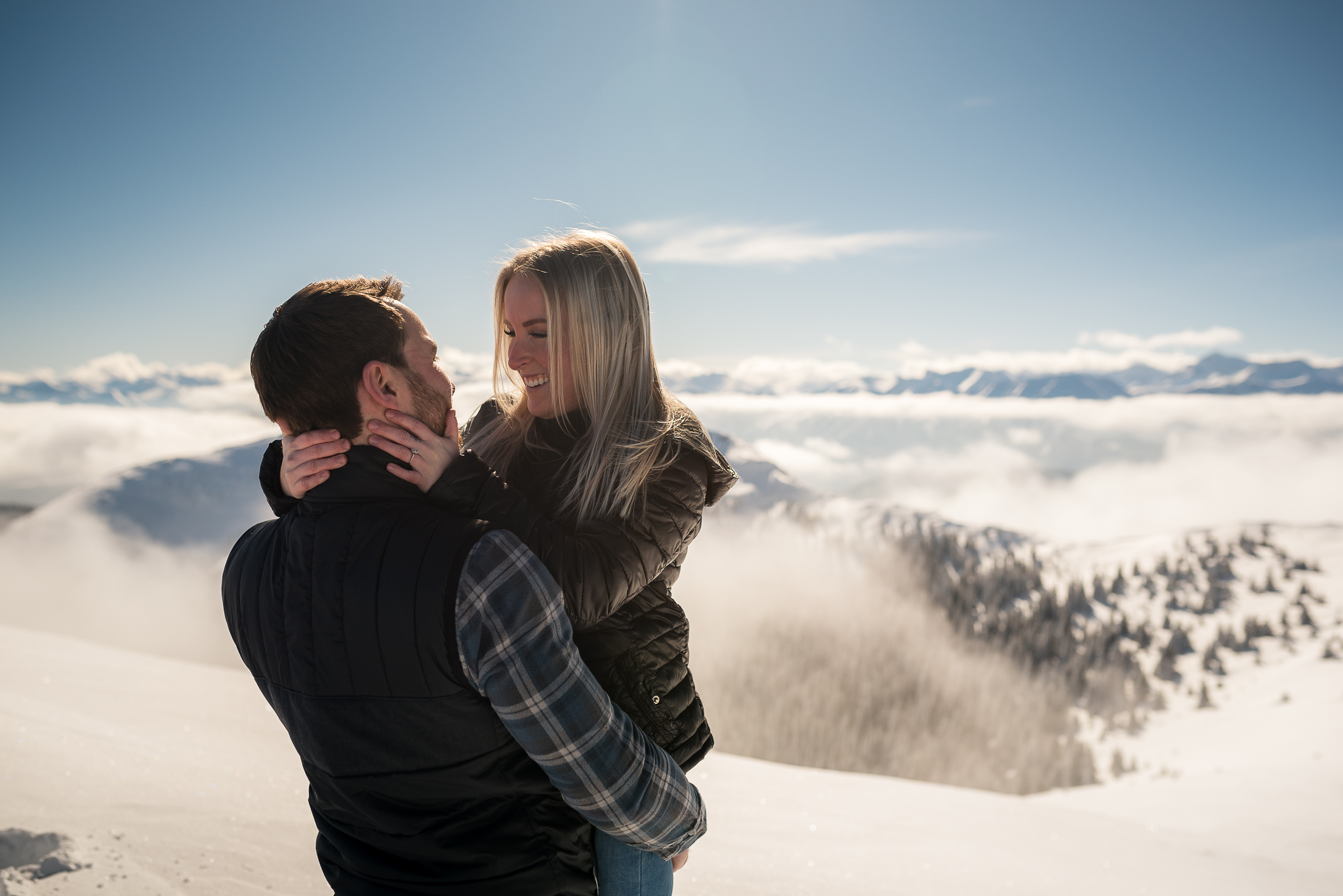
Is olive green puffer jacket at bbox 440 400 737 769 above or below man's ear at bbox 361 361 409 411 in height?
below

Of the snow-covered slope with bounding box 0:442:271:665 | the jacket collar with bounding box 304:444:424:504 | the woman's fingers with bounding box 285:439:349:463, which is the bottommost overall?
the snow-covered slope with bounding box 0:442:271:665

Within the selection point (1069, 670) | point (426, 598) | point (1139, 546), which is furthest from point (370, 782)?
point (1139, 546)

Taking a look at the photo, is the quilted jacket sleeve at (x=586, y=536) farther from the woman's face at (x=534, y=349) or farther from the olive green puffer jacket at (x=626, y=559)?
the woman's face at (x=534, y=349)

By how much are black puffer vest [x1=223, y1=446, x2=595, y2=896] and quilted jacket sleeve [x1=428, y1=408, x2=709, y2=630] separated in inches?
5.2

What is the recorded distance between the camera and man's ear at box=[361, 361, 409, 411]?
70.6 inches

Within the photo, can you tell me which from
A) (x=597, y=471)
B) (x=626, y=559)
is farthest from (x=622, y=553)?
(x=597, y=471)

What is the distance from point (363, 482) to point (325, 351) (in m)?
0.34

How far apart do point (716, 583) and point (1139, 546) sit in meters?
80.7

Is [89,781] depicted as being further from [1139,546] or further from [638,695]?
[1139,546]

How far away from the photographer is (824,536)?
116m

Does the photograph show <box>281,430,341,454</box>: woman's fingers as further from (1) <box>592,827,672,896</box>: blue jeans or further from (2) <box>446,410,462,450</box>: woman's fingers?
(1) <box>592,827,672,896</box>: blue jeans

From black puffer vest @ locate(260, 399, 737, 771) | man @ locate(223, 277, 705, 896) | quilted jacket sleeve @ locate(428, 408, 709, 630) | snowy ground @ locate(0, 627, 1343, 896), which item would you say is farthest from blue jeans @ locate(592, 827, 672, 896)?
snowy ground @ locate(0, 627, 1343, 896)

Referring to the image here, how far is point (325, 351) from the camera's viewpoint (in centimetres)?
174

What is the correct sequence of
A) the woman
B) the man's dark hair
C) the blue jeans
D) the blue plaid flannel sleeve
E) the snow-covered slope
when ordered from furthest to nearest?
the snow-covered slope, the blue jeans, the woman, the man's dark hair, the blue plaid flannel sleeve
